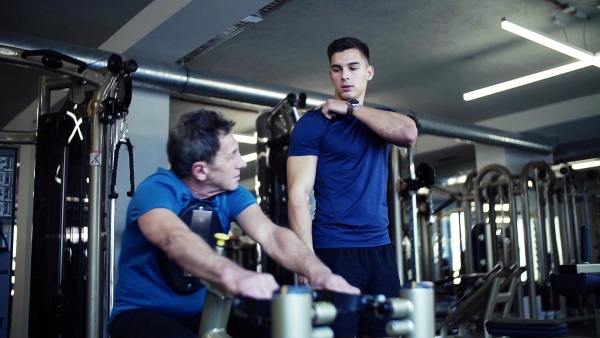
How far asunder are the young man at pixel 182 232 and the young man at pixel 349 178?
1.18ft

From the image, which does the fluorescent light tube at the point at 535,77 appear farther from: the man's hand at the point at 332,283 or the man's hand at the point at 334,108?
the man's hand at the point at 332,283

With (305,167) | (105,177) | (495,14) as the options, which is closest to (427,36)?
(495,14)

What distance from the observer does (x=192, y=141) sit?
1360mm

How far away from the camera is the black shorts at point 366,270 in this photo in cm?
173

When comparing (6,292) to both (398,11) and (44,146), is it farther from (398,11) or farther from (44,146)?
(398,11)

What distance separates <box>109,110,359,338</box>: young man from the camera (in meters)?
1.19

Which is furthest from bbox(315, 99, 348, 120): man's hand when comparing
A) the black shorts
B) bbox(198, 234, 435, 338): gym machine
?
bbox(198, 234, 435, 338): gym machine

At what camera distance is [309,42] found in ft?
16.6

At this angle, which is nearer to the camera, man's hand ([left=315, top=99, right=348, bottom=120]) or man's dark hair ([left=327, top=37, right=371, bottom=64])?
man's hand ([left=315, top=99, right=348, bottom=120])

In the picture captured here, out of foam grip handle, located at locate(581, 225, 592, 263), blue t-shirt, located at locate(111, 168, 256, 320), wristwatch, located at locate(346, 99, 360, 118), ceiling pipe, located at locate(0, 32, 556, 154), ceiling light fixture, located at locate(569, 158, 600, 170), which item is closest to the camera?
blue t-shirt, located at locate(111, 168, 256, 320)

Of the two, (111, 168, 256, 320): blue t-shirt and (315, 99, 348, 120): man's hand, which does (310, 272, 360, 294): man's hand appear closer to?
(111, 168, 256, 320): blue t-shirt

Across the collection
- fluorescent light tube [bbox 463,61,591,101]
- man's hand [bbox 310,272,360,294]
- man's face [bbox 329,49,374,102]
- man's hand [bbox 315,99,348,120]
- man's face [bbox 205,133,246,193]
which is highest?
fluorescent light tube [bbox 463,61,591,101]

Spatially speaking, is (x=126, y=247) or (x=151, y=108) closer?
(x=126, y=247)

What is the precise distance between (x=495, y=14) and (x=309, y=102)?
1692 mm
